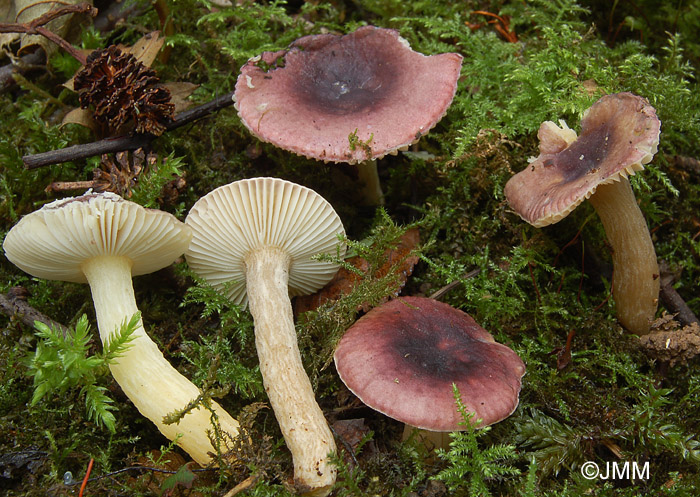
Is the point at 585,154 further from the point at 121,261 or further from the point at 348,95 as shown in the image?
the point at 121,261

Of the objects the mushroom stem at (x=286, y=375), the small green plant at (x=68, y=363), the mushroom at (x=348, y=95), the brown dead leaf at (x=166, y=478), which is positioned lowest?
the brown dead leaf at (x=166, y=478)

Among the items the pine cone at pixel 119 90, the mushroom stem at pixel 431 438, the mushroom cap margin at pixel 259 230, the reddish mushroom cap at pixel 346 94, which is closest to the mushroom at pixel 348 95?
the reddish mushroom cap at pixel 346 94

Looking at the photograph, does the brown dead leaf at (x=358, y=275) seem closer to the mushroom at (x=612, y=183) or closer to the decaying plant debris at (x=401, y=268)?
the decaying plant debris at (x=401, y=268)

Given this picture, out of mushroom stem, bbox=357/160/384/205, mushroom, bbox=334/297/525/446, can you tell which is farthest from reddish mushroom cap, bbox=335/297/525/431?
mushroom stem, bbox=357/160/384/205

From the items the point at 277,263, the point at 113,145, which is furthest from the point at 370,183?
the point at 113,145

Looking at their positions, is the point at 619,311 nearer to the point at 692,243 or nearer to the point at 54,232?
the point at 692,243

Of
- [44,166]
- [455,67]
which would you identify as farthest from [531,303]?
[44,166]

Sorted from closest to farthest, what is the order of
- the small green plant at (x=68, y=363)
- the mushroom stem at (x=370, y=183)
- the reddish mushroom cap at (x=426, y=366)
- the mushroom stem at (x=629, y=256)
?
the small green plant at (x=68, y=363) → the reddish mushroom cap at (x=426, y=366) → the mushroom stem at (x=629, y=256) → the mushroom stem at (x=370, y=183)
